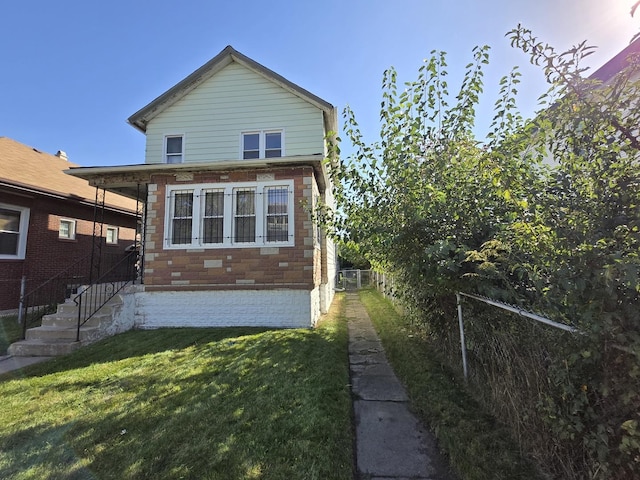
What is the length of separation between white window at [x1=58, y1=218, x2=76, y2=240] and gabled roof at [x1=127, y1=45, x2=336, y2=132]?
446 centimetres

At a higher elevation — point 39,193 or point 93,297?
point 39,193

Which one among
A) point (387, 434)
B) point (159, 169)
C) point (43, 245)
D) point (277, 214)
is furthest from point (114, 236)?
point (387, 434)

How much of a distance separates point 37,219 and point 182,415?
10.8 metres

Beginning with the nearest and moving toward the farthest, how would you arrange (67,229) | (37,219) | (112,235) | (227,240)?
(227,240), (37,219), (67,229), (112,235)

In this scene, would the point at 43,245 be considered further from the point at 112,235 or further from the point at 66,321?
the point at 66,321

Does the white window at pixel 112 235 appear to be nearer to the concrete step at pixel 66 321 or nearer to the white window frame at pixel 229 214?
the white window frame at pixel 229 214

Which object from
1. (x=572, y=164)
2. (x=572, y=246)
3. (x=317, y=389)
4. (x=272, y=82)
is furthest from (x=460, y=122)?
(x=272, y=82)

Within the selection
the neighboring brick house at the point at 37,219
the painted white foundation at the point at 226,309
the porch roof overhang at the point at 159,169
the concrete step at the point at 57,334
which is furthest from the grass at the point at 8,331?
the porch roof overhang at the point at 159,169

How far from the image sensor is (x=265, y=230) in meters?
8.72

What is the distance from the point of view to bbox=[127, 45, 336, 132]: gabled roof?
10.6 m

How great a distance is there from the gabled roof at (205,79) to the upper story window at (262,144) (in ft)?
5.14

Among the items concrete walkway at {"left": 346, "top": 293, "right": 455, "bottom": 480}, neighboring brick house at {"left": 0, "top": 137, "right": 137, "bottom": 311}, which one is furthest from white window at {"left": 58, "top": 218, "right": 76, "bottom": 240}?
concrete walkway at {"left": 346, "top": 293, "right": 455, "bottom": 480}

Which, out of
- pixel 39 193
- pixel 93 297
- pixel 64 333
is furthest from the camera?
pixel 39 193

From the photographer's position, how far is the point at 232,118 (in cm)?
1077
